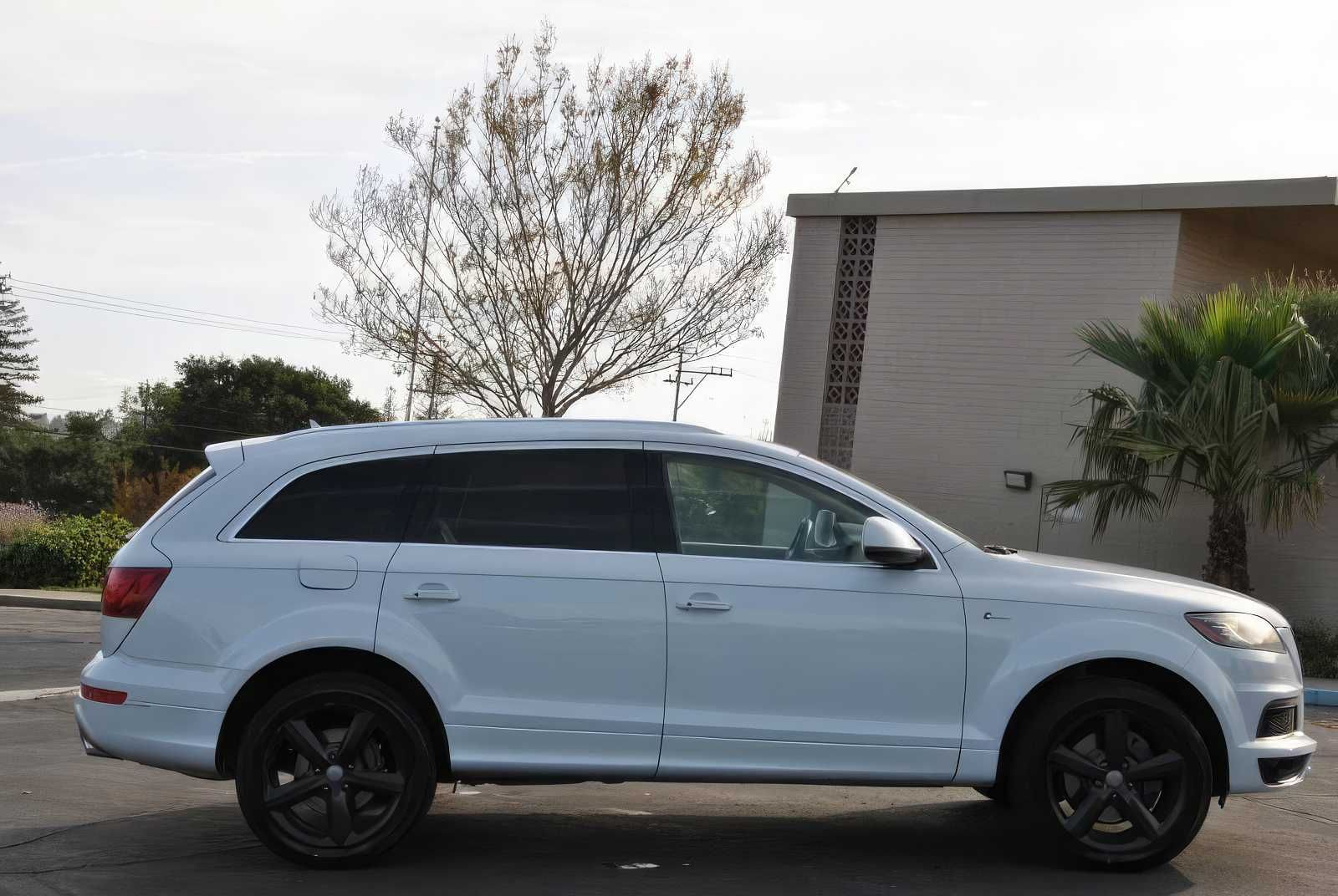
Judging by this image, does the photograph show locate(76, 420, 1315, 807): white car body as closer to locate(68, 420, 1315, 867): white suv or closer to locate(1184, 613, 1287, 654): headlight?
locate(68, 420, 1315, 867): white suv

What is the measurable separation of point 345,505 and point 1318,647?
14.4 meters

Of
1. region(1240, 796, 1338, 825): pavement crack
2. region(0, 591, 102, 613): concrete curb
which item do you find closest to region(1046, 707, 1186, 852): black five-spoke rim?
region(1240, 796, 1338, 825): pavement crack

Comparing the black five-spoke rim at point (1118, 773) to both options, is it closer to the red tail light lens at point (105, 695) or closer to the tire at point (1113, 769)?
the tire at point (1113, 769)

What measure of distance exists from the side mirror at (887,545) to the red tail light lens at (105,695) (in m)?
2.98

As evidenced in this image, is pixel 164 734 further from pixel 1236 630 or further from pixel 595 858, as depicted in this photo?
pixel 1236 630

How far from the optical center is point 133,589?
5.43 m

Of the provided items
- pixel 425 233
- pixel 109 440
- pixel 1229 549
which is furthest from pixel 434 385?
pixel 109 440

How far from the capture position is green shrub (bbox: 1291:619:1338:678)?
15.9 metres

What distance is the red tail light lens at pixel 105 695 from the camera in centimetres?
536

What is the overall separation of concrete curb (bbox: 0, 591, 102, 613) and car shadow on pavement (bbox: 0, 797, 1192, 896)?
609 inches

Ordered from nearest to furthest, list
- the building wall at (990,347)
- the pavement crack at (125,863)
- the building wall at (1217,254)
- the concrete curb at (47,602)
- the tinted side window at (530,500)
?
the pavement crack at (125,863), the tinted side window at (530,500), the building wall at (1217,254), the building wall at (990,347), the concrete curb at (47,602)

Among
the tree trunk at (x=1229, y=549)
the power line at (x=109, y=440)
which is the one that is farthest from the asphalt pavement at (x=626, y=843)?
the power line at (x=109, y=440)

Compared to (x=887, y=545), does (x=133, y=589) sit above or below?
below

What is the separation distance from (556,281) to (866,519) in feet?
68.7
